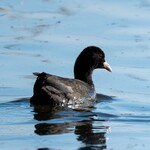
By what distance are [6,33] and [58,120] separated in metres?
5.58

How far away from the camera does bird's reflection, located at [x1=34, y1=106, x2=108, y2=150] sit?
1063 centimetres

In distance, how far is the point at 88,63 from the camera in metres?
15.0

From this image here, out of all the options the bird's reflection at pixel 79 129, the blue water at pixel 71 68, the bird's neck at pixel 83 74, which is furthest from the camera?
the bird's neck at pixel 83 74

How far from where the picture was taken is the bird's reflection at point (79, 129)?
1063 centimetres

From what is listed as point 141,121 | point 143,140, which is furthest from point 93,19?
point 143,140

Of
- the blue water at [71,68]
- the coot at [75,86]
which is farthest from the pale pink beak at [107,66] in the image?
the blue water at [71,68]

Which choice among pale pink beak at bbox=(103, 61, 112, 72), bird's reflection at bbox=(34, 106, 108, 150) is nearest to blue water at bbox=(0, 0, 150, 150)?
bird's reflection at bbox=(34, 106, 108, 150)

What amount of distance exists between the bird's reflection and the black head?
7.72 ft

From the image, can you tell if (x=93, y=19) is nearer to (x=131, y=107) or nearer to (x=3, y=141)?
(x=131, y=107)

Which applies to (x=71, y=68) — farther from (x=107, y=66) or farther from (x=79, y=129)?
(x=79, y=129)

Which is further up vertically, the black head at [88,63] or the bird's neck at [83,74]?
the black head at [88,63]

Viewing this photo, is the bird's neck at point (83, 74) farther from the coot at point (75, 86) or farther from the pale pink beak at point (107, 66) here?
the pale pink beak at point (107, 66)

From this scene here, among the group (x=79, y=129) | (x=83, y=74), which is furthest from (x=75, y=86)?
(x=79, y=129)

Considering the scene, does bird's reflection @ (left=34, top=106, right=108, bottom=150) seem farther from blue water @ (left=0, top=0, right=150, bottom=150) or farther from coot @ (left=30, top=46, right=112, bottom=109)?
coot @ (left=30, top=46, right=112, bottom=109)
